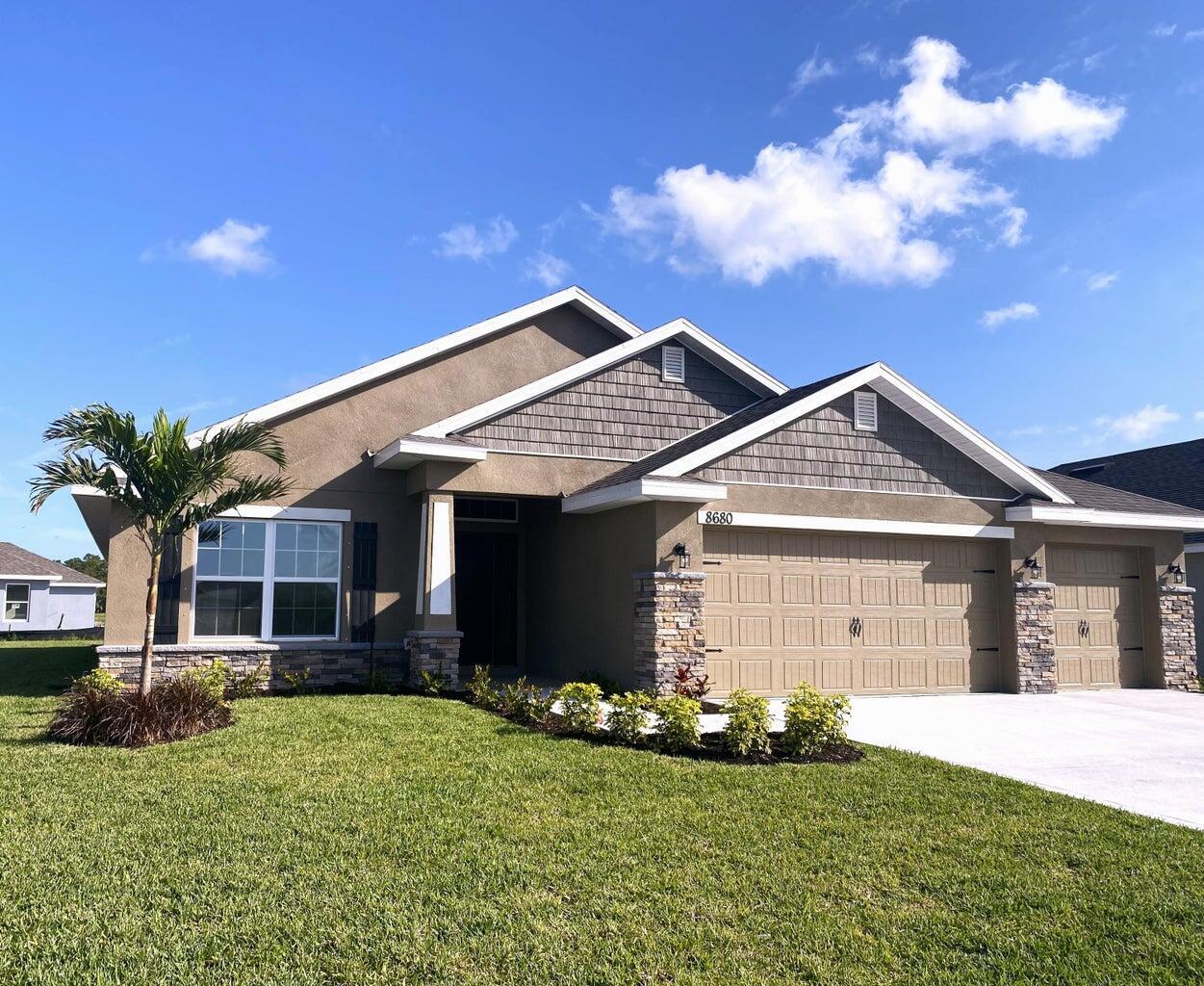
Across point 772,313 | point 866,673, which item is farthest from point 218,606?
point 772,313

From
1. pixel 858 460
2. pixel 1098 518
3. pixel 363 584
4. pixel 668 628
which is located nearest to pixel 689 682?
pixel 668 628

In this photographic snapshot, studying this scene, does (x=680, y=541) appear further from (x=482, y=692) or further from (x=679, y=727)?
(x=679, y=727)

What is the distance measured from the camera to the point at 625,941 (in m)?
4.22

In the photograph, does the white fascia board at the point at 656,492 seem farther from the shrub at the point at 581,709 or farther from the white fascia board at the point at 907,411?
the shrub at the point at 581,709

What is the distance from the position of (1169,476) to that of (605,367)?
15.1 meters

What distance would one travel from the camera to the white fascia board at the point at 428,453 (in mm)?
12641

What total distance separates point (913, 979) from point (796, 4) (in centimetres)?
1461

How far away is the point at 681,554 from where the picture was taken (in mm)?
12359

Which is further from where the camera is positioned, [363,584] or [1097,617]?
[1097,617]

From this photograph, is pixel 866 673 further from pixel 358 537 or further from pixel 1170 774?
pixel 358 537

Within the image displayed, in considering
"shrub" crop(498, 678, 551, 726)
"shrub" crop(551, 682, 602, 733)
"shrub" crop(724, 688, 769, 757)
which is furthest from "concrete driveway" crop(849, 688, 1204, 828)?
"shrub" crop(498, 678, 551, 726)

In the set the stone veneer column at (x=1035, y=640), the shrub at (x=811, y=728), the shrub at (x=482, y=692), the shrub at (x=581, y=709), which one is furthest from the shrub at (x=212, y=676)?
the stone veneer column at (x=1035, y=640)

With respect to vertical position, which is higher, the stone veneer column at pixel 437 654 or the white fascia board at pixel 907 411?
the white fascia board at pixel 907 411

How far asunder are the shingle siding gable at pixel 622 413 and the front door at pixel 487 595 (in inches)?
125
